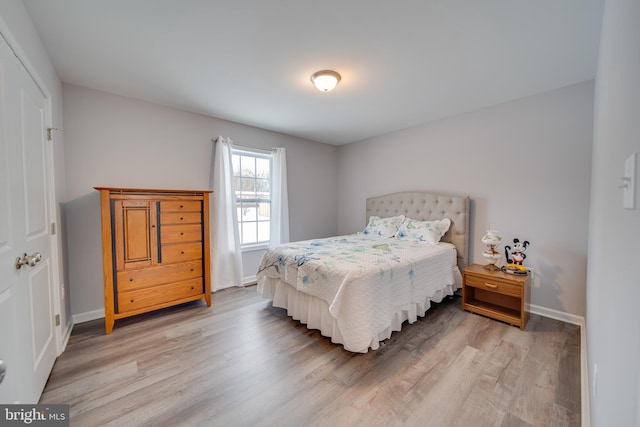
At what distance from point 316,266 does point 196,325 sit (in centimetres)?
141

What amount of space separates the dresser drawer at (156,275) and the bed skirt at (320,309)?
2.59ft

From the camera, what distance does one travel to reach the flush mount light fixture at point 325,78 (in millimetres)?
2248

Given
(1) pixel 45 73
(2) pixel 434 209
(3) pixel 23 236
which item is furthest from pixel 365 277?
(1) pixel 45 73

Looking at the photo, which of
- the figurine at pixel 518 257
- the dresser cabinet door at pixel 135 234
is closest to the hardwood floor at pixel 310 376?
the figurine at pixel 518 257

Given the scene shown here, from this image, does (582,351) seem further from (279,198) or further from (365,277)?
(279,198)

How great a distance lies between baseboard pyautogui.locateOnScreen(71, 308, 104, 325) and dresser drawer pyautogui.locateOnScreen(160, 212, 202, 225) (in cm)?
121

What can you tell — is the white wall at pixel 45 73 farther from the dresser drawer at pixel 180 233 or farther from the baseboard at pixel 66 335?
the dresser drawer at pixel 180 233

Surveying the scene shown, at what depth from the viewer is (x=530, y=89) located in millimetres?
2623

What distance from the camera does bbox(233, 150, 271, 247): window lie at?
384 centimetres

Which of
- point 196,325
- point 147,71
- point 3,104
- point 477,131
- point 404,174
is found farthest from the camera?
point 404,174

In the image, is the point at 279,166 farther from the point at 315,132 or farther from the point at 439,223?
the point at 439,223

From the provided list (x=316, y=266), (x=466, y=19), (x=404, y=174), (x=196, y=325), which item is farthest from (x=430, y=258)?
(x=196, y=325)

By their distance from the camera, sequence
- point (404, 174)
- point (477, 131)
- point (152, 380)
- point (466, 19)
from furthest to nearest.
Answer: point (404, 174)
point (477, 131)
point (152, 380)
point (466, 19)

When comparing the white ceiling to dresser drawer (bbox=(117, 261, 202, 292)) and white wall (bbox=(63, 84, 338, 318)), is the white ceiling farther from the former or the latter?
dresser drawer (bbox=(117, 261, 202, 292))
